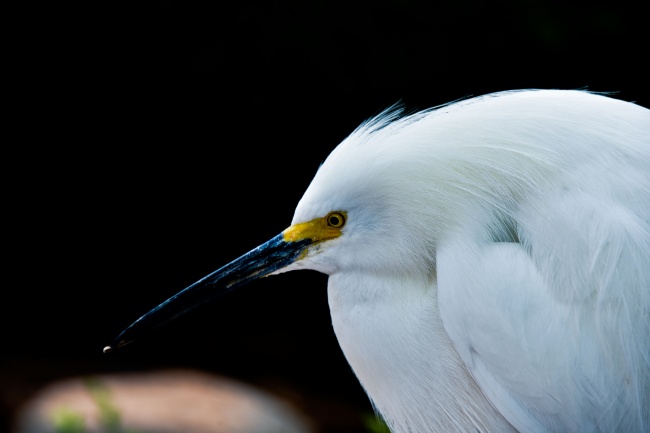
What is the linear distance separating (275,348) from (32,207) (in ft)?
6.29

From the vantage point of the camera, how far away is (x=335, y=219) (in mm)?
1924

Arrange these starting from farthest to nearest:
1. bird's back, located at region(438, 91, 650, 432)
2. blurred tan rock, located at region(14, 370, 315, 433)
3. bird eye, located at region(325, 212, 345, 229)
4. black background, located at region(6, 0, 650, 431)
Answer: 1. black background, located at region(6, 0, 650, 431)
2. blurred tan rock, located at region(14, 370, 315, 433)
3. bird eye, located at region(325, 212, 345, 229)
4. bird's back, located at region(438, 91, 650, 432)

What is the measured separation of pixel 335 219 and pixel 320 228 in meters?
0.05

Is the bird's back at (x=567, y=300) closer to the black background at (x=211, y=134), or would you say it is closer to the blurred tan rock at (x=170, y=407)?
the blurred tan rock at (x=170, y=407)

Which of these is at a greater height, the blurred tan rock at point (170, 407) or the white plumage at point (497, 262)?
the white plumage at point (497, 262)

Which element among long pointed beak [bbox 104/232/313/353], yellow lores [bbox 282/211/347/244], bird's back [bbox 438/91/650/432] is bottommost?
bird's back [bbox 438/91/650/432]

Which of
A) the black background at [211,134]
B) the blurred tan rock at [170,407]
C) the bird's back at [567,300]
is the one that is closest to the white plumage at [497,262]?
the bird's back at [567,300]

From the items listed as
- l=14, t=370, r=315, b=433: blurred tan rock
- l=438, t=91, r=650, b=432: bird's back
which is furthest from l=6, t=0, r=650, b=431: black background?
l=438, t=91, r=650, b=432: bird's back

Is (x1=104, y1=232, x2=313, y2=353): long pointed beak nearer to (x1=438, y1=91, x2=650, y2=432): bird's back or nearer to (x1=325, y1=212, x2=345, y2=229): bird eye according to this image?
(x1=325, y1=212, x2=345, y2=229): bird eye

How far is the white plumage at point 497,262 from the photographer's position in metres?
1.70

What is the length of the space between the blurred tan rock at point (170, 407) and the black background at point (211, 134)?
50 centimetres

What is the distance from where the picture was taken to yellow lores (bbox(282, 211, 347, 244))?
1920 millimetres

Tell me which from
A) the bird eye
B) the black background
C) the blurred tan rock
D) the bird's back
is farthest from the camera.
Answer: the black background

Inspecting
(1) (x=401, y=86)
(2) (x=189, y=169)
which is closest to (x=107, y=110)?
(2) (x=189, y=169)
